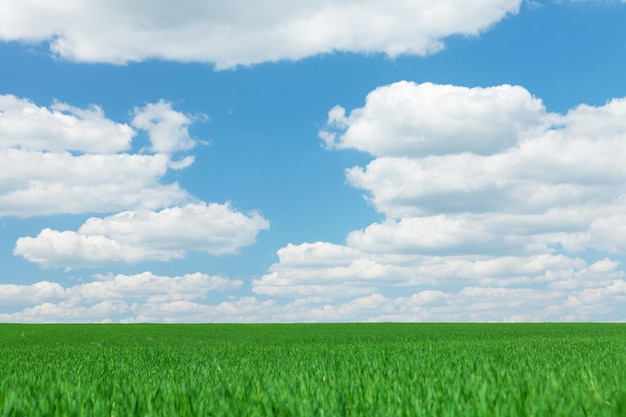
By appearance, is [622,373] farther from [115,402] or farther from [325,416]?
[115,402]

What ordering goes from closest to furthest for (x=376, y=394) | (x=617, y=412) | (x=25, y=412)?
(x=617, y=412), (x=25, y=412), (x=376, y=394)

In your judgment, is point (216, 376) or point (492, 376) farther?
point (216, 376)

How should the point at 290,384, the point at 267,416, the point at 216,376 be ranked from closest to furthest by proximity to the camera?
the point at 267,416
the point at 290,384
the point at 216,376

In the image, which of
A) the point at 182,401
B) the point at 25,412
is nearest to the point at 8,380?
the point at 25,412

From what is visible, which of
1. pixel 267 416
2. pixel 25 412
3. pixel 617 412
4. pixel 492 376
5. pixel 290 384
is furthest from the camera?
pixel 492 376

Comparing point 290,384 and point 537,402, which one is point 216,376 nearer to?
point 290,384

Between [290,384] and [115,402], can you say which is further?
[290,384]

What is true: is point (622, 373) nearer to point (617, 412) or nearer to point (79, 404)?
point (617, 412)

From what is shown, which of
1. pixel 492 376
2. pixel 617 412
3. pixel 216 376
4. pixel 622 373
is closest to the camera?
pixel 617 412

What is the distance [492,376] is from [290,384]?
8.94ft

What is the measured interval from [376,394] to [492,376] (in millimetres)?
2269

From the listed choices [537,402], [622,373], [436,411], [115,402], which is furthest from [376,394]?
[622,373]

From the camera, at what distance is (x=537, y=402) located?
5.54m

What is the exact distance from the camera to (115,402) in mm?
6414
